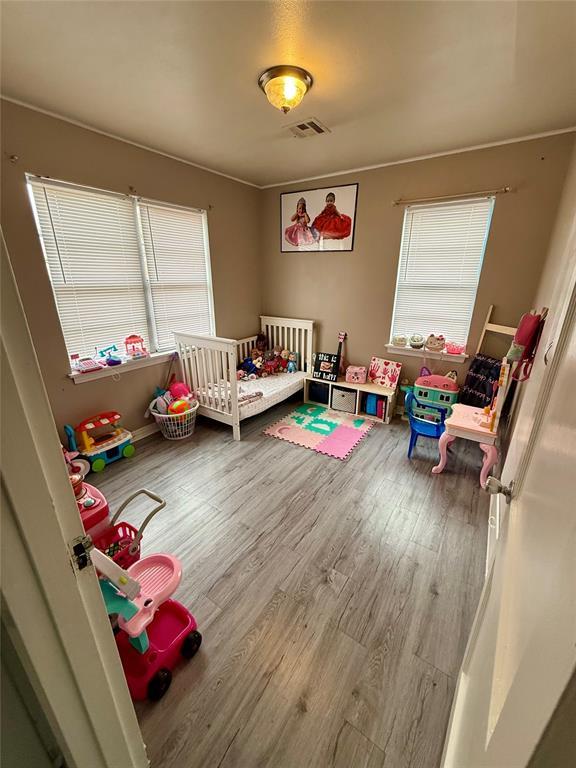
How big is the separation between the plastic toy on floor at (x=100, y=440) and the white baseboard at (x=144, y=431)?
7.1 inches

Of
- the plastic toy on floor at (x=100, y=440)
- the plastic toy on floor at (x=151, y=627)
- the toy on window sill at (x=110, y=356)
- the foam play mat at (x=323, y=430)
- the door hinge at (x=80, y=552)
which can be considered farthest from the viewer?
the foam play mat at (x=323, y=430)

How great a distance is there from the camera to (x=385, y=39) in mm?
1391

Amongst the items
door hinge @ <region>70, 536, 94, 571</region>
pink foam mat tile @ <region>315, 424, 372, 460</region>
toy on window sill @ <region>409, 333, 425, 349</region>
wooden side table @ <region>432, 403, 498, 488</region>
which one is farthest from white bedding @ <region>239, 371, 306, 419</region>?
door hinge @ <region>70, 536, 94, 571</region>

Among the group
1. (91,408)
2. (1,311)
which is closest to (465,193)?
(1,311)

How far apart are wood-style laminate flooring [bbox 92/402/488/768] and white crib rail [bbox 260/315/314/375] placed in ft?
4.87

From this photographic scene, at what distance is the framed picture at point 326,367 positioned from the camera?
11.8 ft

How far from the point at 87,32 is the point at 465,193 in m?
2.72

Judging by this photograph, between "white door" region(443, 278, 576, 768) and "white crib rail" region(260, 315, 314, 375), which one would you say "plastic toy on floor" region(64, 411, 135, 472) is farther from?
"white door" region(443, 278, 576, 768)

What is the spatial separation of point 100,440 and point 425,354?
3084 millimetres

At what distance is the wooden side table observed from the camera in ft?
7.11

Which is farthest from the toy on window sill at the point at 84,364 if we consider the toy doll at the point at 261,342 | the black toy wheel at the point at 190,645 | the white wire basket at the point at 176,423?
the black toy wheel at the point at 190,645

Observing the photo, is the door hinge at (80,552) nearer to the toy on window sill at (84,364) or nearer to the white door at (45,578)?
the white door at (45,578)

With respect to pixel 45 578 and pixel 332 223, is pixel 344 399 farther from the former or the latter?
pixel 45 578

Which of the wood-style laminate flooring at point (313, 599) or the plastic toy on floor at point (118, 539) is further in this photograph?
the plastic toy on floor at point (118, 539)
